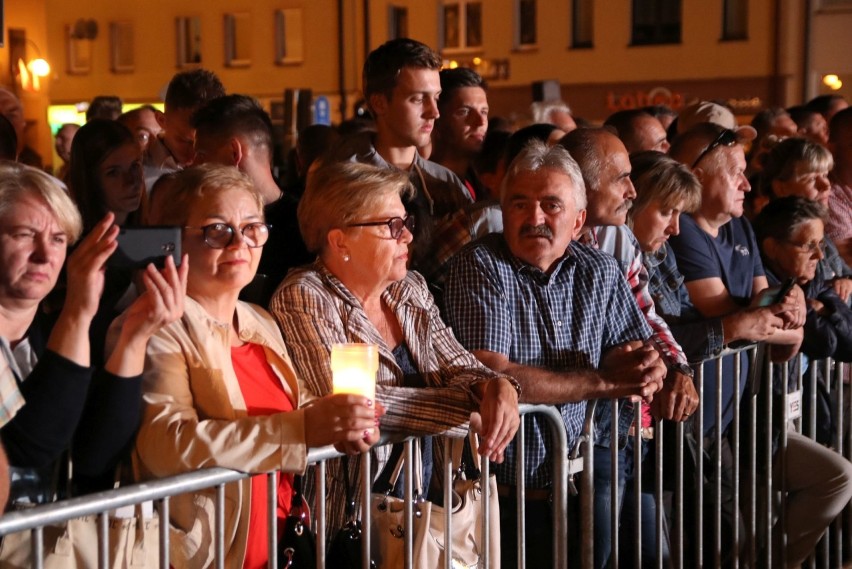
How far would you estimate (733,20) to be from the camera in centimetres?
3023

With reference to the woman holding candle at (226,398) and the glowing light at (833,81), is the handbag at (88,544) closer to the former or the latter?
the woman holding candle at (226,398)

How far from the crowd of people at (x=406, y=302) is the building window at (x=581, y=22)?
2493cm

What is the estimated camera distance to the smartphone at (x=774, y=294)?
5.94 meters

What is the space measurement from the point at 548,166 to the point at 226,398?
183cm

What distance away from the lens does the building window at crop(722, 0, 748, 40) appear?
98.3 feet

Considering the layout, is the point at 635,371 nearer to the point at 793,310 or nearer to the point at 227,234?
the point at 793,310

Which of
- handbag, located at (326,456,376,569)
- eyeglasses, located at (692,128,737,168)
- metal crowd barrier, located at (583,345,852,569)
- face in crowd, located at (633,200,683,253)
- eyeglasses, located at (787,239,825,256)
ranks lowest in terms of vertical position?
metal crowd barrier, located at (583,345,852,569)

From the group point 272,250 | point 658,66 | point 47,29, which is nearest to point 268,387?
point 272,250

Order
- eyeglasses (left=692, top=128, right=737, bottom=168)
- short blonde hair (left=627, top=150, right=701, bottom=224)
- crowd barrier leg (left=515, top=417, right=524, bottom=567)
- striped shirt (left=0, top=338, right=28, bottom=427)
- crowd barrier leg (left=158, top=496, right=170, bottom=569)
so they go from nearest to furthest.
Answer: striped shirt (left=0, top=338, right=28, bottom=427), crowd barrier leg (left=158, top=496, right=170, bottom=569), crowd barrier leg (left=515, top=417, right=524, bottom=567), short blonde hair (left=627, top=150, right=701, bottom=224), eyeglasses (left=692, top=128, right=737, bottom=168)

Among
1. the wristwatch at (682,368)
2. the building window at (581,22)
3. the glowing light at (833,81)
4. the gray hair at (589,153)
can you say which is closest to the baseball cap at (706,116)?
the gray hair at (589,153)

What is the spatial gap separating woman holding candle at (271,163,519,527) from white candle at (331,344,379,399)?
49 centimetres

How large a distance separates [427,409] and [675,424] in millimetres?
1819

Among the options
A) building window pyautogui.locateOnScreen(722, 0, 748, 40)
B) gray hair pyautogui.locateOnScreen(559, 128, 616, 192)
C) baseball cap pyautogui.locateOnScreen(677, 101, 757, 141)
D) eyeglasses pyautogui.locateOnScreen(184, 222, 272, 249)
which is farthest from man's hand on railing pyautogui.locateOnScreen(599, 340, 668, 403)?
building window pyautogui.locateOnScreen(722, 0, 748, 40)

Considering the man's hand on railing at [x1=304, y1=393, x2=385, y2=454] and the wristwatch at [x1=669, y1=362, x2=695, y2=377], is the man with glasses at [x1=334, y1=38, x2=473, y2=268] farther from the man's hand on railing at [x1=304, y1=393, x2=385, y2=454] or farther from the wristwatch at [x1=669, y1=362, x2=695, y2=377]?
the man's hand on railing at [x1=304, y1=393, x2=385, y2=454]
